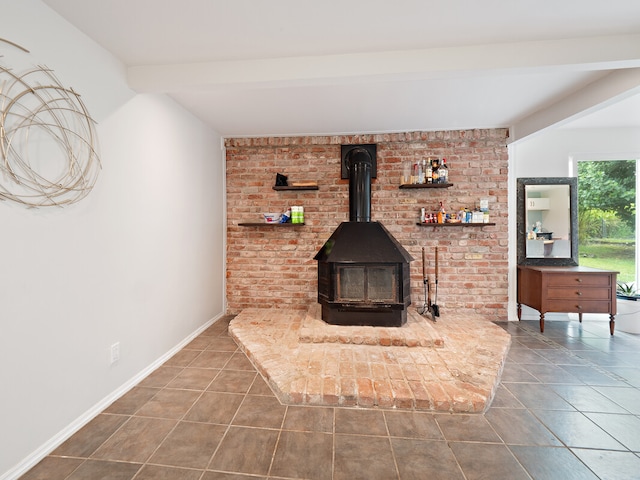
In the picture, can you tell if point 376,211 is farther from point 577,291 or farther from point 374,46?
point 577,291

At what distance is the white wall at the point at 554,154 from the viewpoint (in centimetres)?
363

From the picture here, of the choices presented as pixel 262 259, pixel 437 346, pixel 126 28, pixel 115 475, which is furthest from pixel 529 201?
pixel 115 475

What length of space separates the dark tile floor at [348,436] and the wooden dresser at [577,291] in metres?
0.94

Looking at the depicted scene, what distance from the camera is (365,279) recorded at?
3.07 meters

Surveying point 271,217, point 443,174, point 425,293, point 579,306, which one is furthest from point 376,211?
point 579,306

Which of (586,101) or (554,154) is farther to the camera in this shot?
(554,154)

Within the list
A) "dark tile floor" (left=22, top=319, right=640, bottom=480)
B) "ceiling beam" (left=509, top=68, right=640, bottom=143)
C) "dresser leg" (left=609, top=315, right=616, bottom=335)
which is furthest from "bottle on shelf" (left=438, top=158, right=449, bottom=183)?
"dresser leg" (left=609, top=315, right=616, bottom=335)

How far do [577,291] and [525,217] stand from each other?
983 millimetres

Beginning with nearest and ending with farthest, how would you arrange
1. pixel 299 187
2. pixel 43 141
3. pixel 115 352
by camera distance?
pixel 43 141
pixel 115 352
pixel 299 187

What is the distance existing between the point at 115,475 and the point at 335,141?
3.48 metres

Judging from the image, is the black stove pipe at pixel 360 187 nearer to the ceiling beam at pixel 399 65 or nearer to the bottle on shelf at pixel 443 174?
the bottle on shelf at pixel 443 174

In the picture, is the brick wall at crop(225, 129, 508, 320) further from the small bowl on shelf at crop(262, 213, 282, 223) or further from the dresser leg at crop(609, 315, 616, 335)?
the dresser leg at crop(609, 315, 616, 335)

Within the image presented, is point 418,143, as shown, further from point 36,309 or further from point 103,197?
point 36,309

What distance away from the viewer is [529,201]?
3.67 metres
